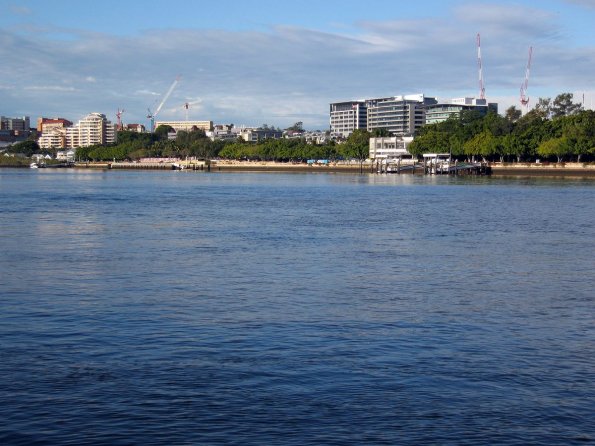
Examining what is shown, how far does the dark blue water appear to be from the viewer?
32.8 ft

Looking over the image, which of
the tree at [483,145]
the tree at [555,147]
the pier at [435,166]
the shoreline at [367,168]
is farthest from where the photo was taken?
the tree at [483,145]

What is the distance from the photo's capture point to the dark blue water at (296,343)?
999 cm

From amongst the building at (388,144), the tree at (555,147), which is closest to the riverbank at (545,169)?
the tree at (555,147)

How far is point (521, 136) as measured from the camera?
409 feet

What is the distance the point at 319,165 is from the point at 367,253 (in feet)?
496

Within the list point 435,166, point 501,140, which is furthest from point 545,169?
point 435,166

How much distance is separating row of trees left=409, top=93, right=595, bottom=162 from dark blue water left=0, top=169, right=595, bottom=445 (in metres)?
91.5

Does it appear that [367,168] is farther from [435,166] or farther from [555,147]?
[555,147]

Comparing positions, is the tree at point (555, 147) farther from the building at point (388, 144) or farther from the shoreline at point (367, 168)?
the building at point (388, 144)

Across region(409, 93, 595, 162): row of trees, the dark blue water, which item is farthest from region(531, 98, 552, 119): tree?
the dark blue water

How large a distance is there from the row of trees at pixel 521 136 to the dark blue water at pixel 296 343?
300 ft

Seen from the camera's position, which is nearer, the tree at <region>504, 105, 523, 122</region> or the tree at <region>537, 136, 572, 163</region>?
the tree at <region>537, 136, 572, 163</region>

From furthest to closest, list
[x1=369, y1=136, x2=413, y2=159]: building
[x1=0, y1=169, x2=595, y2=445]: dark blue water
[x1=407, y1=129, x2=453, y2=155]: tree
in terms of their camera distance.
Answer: [x1=369, y1=136, x2=413, y2=159]: building, [x1=407, y1=129, x2=453, y2=155]: tree, [x1=0, y1=169, x2=595, y2=445]: dark blue water

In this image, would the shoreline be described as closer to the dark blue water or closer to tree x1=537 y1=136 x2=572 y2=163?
tree x1=537 y1=136 x2=572 y2=163
